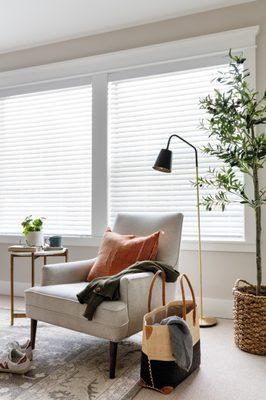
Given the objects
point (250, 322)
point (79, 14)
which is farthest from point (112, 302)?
point (79, 14)

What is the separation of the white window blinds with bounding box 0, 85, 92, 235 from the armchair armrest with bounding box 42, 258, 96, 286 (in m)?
1.07

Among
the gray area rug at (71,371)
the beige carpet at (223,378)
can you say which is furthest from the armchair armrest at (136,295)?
the beige carpet at (223,378)

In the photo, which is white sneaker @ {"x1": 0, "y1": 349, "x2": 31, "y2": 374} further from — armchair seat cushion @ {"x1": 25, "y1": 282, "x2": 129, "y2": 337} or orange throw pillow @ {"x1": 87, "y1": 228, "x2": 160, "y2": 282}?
orange throw pillow @ {"x1": 87, "y1": 228, "x2": 160, "y2": 282}

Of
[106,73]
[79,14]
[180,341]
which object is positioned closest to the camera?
[180,341]

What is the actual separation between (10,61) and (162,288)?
131 inches

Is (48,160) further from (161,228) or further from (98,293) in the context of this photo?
(98,293)

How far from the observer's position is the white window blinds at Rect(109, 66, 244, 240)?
3430 mm

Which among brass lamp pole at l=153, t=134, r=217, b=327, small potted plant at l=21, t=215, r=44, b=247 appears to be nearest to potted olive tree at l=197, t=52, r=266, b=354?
brass lamp pole at l=153, t=134, r=217, b=327

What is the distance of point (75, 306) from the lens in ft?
7.49

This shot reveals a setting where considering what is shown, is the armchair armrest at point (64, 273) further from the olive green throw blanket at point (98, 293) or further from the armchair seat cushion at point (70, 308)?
the olive green throw blanket at point (98, 293)

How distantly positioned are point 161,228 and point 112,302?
2.76 feet

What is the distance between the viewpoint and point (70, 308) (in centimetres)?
231

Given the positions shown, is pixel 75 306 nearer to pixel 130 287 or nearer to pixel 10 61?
pixel 130 287

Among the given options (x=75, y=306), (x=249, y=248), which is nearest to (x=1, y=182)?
(x=75, y=306)
